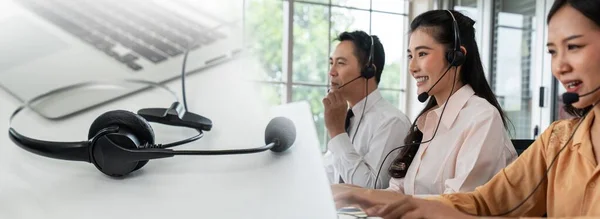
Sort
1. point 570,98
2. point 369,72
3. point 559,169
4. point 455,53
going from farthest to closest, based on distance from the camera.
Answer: point 369,72
point 455,53
point 559,169
point 570,98

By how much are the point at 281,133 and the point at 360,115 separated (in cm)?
63

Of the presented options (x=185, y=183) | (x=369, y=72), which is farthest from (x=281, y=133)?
(x=369, y=72)

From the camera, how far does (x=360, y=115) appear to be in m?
0.88

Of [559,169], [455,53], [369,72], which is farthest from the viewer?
[369,72]

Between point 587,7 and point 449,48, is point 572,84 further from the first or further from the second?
point 449,48

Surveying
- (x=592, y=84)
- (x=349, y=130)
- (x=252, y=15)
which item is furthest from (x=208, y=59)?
(x=349, y=130)

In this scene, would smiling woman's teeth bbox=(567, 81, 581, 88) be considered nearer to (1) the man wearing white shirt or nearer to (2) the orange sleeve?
(2) the orange sleeve

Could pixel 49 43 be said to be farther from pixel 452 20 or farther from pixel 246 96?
pixel 452 20

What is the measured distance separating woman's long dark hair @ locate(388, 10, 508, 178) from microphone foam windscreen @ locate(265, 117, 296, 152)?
369mm

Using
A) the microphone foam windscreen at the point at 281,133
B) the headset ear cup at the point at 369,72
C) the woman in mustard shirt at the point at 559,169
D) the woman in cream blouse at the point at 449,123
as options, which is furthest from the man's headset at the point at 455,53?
the microphone foam windscreen at the point at 281,133

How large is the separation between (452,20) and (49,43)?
47 centimetres

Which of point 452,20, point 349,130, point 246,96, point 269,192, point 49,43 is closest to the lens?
point 269,192

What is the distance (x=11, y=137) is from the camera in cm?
30

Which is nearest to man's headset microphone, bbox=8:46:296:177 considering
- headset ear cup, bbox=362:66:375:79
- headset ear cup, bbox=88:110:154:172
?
headset ear cup, bbox=88:110:154:172
